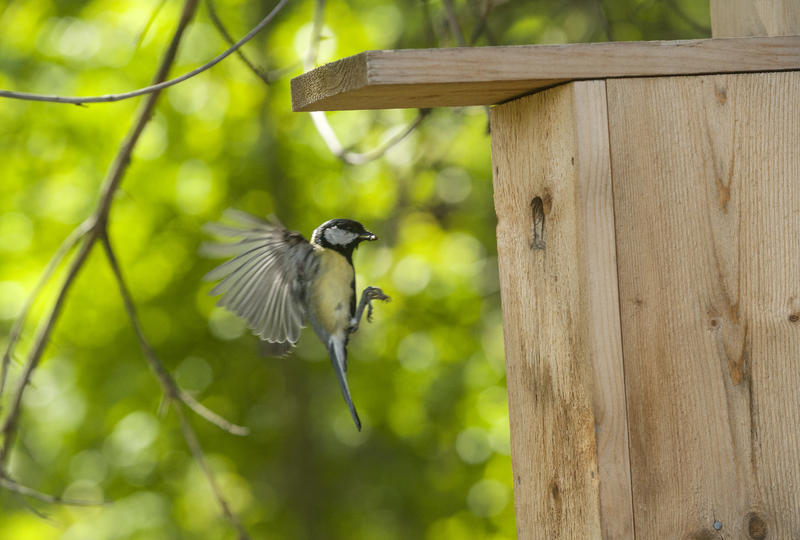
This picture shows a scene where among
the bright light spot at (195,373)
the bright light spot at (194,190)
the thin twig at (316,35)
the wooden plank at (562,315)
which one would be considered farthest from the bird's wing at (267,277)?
the bright light spot at (195,373)

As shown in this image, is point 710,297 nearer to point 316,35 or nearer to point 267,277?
point 267,277

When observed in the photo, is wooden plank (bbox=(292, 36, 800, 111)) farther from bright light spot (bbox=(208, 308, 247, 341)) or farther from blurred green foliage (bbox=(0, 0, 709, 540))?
bright light spot (bbox=(208, 308, 247, 341))

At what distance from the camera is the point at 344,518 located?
18.6ft

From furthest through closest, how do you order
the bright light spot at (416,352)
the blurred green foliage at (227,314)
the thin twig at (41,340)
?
the bright light spot at (416,352)
the blurred green foliage at (227,314)
the thin twig at (41,340)

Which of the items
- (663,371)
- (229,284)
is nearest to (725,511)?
(663,371)

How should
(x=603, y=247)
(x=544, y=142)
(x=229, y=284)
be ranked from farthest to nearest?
(x=229, y=284), (x=544, y=142), (x=603, y=247)

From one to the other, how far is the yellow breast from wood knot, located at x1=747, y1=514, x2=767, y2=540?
0.75 m

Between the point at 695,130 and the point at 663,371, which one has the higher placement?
the point at 695,130

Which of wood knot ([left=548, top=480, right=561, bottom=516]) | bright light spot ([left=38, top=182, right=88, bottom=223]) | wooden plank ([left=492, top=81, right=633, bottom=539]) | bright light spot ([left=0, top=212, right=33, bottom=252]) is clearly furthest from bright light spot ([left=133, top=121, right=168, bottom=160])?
wood knot ([left=548, top=480, right=561, bottom=516])

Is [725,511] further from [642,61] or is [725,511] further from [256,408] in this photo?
[256,408]

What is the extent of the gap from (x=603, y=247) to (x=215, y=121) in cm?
431

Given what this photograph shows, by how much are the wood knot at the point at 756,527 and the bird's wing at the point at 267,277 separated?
751 millimetres

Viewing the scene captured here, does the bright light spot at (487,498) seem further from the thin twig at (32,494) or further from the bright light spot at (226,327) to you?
the thin twig at (32,494)

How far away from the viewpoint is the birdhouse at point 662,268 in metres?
1.29
